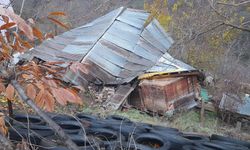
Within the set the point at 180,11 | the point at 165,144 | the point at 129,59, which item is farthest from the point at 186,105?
the point at 165,144

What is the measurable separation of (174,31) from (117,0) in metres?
10.2

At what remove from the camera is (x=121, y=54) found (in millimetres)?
16156

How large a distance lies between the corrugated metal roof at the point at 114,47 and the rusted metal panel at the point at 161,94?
0.90 metres

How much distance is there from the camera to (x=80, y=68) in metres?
2.29

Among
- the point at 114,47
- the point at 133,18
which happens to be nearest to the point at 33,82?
the point at 114,47

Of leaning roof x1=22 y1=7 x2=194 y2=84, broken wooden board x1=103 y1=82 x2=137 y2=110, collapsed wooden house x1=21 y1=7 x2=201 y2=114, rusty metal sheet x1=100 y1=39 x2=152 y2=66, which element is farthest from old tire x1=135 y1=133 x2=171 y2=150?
rusty metal sheet x1=100 y1=39 x2=152 y2=66

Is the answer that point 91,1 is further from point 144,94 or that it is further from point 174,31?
point 144,94

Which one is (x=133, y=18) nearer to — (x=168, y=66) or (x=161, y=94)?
(x=168, y=66)

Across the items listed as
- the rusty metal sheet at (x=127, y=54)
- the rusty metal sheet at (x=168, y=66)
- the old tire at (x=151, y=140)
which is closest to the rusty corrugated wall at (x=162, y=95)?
the rusty metal sheet at (x=168, y=66)

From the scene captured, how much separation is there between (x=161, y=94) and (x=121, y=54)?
298cm

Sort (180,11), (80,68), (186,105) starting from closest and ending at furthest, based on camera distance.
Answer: (80,68) → (186,105) → (180,11)

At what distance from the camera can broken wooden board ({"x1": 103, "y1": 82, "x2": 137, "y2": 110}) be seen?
1368 cm

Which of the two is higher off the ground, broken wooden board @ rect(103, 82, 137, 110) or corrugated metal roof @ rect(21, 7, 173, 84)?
corrugated metal roof @ rect(21, 7, 173, 84)

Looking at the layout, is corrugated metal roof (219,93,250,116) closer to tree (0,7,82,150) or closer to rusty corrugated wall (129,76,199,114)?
rusty corrugated wall (129,76,199,114)
